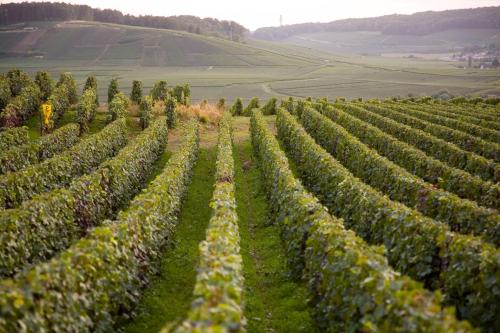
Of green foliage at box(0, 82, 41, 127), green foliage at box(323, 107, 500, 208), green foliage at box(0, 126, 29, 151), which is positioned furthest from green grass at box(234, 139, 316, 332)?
green foliage at box(0, 82, 41, 127)

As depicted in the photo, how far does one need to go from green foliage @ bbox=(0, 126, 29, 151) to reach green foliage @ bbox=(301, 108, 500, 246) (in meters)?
17.5

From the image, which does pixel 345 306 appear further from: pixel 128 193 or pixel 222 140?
pixel 222 140

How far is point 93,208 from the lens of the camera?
43.5ft

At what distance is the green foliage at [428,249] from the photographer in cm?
752

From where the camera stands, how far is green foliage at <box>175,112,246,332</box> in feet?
17.7

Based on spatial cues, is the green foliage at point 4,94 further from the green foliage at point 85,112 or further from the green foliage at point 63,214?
the green foliage at point 63,214

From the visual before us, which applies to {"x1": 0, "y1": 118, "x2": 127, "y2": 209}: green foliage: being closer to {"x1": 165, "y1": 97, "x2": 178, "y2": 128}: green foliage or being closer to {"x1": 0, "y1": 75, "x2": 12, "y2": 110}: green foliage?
{"x1": 165, "y1": 97, "x2": 178, "y2": 128}: green foliage

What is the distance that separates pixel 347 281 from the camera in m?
7.74

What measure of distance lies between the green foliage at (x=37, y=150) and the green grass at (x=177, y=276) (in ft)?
25.1

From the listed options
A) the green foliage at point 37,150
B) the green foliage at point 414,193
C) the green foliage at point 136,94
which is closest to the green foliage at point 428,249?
the green foliage at point 414,193

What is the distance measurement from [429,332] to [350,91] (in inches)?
3437

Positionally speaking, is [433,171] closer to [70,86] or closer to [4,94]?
[4,94]

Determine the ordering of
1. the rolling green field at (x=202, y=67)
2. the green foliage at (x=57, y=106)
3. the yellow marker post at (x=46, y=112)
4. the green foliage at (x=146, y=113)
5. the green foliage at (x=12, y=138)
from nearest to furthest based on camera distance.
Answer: the green foliage at (x=12, y=138) < the yellow marker post at (x=46, y=112) < the green foliage at (x=57, y=106) < the green foliage at (x=146, y=113) < the rolling green field at (x=202, y=67)

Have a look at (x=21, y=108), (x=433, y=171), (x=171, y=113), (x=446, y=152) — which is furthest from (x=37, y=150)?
(x=446, y=152)
